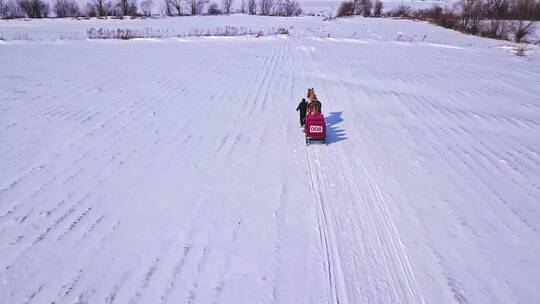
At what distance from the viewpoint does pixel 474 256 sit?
17.2ft

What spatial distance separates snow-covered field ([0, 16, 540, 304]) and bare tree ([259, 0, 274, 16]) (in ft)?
180

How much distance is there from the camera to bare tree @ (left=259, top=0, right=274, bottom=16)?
212 ft

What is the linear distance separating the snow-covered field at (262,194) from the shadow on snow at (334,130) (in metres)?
0.12

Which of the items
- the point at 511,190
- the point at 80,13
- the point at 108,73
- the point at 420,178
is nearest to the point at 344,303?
the point at 420,178

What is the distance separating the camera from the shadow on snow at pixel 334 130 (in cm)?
934

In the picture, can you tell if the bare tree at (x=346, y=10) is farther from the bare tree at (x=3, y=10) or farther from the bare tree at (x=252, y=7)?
the bare tree at (x=3, y=10)

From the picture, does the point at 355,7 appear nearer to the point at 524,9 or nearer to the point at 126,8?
the point at 524,9

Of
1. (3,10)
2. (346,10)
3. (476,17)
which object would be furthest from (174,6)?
(476,17)

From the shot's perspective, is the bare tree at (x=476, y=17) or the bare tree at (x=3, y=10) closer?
the bare tree at (x=476, y=17)

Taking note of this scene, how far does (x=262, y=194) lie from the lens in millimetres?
6715

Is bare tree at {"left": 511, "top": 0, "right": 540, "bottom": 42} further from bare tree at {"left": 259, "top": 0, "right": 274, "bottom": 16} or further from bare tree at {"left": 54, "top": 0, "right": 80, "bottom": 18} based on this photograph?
bare tree at {"left": 54, "top": 0, "right": 80, "bottom": 18}

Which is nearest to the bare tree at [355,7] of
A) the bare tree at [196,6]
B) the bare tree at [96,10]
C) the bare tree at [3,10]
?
the bare tree at [196,6]

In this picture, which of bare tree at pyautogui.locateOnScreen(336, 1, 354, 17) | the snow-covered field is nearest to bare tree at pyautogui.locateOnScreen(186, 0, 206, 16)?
bare tree at pyautogui.locateOnScreen(336, 1, 354, 17)

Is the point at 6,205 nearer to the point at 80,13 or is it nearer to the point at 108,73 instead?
the point at 108,73
